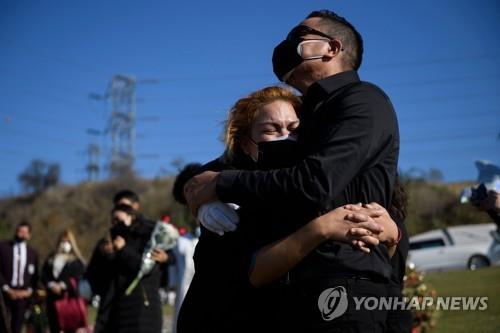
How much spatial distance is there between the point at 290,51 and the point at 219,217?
781mm

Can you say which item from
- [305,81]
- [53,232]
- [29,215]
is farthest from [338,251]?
[29,215]

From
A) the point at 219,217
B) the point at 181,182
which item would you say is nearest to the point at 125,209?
the point at 181,182

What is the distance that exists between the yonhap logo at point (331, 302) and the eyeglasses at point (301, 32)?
1.10m

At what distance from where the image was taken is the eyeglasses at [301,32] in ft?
10.7

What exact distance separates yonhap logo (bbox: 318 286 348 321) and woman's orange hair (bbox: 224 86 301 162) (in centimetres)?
116

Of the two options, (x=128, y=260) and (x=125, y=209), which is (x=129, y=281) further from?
(x=125, y=209)

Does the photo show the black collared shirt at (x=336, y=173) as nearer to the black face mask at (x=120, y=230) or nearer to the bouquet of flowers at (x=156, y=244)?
→ the bouquet of flowers at (x=156, y=244)

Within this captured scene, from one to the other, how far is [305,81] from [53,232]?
51820mm

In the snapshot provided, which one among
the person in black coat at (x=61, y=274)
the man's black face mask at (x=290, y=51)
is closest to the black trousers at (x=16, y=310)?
the person in black coat at (x=61, y=274)

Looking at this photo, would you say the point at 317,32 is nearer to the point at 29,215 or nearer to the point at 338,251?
the point at 338,251

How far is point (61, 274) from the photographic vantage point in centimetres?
1290

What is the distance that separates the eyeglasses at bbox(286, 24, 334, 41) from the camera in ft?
10.7

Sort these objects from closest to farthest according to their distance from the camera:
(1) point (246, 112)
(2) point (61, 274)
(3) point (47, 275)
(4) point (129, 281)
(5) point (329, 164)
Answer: (5) point (329, 164) < (1) point (246, 112) < (4) point (129, 281) < (2) point (61, 274) < (3) point (47, 275)

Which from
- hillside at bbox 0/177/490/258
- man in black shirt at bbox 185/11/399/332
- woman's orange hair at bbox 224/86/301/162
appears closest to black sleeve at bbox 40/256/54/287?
woman's orange hair at bbox 224/86/301/162
